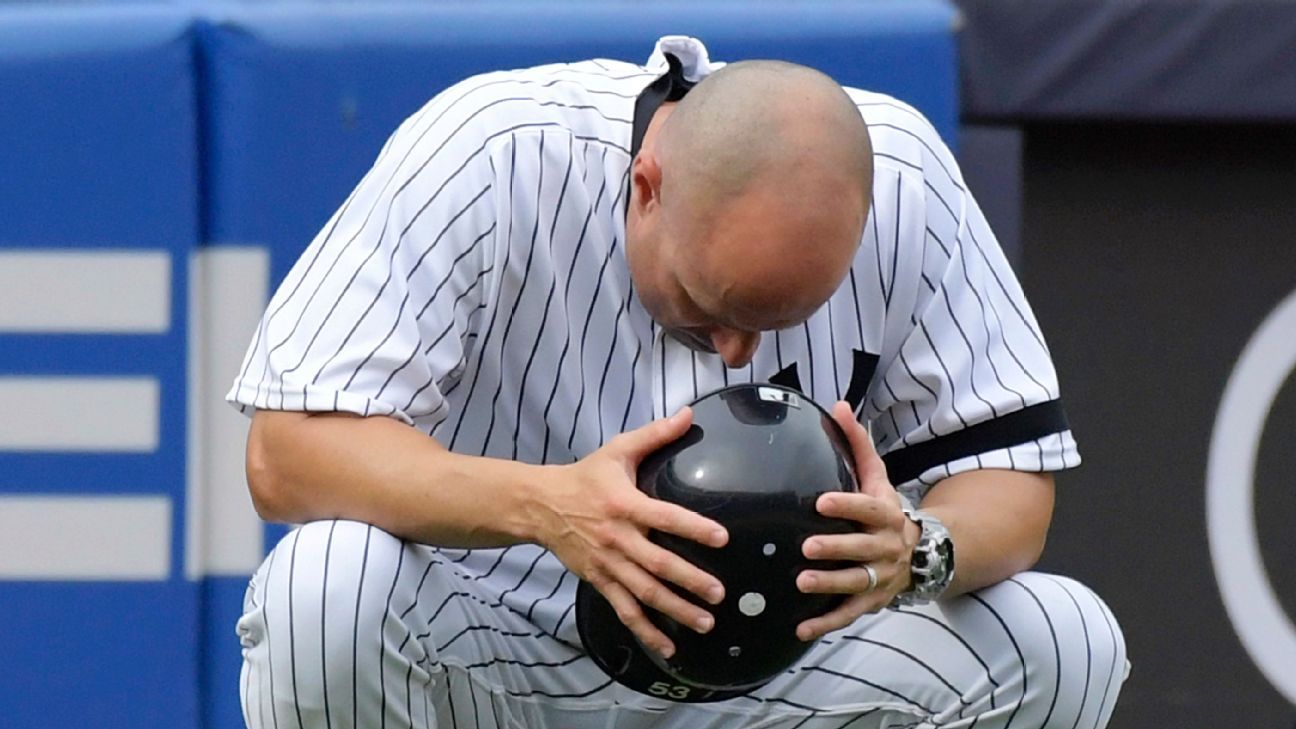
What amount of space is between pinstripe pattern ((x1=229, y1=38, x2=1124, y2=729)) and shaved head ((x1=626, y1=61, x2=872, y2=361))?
0.73 ft

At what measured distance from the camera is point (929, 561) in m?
1.92

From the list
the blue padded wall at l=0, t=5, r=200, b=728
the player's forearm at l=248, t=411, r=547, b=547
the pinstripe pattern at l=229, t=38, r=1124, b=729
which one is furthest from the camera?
the blue padded wall at l=0, t=5, r=200, b=728

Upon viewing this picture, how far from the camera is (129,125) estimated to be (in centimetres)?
285

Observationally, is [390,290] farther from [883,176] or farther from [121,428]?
[121,428]

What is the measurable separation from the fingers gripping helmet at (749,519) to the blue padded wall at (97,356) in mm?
1225

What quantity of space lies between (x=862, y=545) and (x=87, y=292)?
152cm

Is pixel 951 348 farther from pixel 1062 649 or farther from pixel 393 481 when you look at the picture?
pixel 393 481

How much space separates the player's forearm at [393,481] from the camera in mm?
1864

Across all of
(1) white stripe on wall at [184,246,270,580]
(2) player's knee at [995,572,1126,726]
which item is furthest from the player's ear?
(1) white stripe on wall at [184,246,270,580]

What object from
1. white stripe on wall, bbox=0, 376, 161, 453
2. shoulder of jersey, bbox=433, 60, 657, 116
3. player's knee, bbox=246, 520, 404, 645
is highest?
shoulder of jersey, bbox=433, 60, 657, 116

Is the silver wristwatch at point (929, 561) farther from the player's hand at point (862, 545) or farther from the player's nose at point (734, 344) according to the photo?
the player's nose at point (734, 344)

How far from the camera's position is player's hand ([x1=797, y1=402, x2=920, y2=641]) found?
180 cm

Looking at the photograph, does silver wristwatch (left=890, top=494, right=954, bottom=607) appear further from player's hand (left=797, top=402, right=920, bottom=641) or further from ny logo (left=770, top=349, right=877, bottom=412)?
ny logo (left=770, top=349, right=877, bottom=412)

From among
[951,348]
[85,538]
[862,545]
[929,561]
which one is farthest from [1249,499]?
[85,538]
